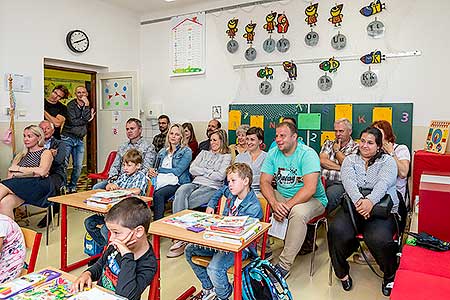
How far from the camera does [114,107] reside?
5539mm

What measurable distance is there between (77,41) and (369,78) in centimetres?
377

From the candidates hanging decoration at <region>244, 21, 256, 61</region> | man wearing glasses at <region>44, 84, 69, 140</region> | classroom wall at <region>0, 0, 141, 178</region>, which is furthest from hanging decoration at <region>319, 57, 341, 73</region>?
man wearing glasses at <region>44, 84, 69, 140</region>

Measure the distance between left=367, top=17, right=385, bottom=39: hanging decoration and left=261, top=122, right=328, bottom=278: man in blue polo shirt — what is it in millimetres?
1804

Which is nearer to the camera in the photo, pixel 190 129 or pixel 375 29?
pixel 375 29

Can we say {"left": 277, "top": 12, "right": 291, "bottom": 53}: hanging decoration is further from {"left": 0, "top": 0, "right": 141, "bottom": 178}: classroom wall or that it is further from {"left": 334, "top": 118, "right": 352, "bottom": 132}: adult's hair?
{"left": 0, "top": 0, "right": 141, "bottom": 178}: classroom wall

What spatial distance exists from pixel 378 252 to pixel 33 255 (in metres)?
2.20

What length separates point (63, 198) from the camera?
9.45 ft

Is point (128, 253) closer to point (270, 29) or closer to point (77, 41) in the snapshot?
point (270, 29)

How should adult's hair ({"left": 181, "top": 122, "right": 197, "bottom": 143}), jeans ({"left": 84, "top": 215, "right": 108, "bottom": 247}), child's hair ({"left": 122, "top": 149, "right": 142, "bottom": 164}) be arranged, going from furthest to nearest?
adult's hair ({"left": 181, "top": 122, "right": 197, "bottom": 143}), child's hair ({"left": 122, "top": 149, "right": 142, "bottom": 164}), jeans ({"left": 84, "top": 215, "right": 108, "bottom": 247})

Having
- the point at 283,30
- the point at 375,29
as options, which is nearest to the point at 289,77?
the point at 283,30

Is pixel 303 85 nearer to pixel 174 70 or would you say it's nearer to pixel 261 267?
pixel 174 70

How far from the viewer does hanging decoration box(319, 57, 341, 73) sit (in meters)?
4.25

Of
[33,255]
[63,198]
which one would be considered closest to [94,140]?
[63,198]

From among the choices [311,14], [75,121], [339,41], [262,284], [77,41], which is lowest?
[262,284]
